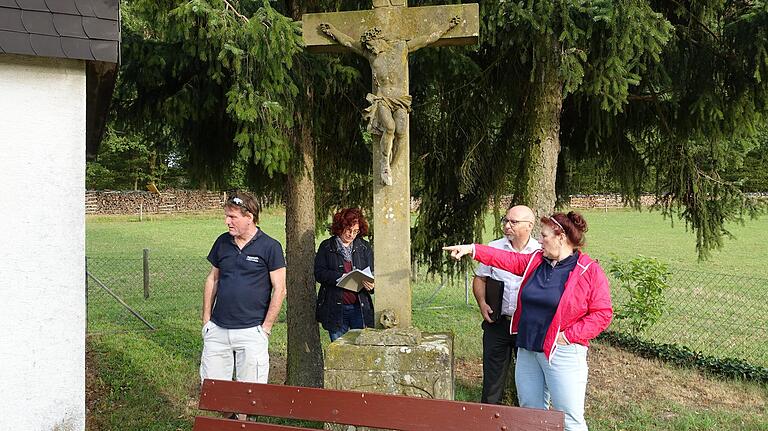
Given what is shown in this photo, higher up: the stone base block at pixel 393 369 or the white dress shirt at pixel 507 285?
the white dress shirt at pixel 507 285

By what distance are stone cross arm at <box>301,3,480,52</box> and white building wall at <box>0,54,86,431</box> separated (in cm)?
149

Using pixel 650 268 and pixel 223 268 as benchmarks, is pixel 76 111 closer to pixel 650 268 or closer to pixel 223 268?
pixel 223 268

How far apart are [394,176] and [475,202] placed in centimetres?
285

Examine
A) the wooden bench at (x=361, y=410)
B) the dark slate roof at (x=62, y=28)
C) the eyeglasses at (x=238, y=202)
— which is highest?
the dark slate roof at (x=62, y=28)

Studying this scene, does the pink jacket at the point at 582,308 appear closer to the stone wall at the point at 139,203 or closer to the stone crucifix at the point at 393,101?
the stone crucifix at the point at 393,101

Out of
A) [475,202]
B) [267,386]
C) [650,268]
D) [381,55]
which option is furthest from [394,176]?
[650,268]

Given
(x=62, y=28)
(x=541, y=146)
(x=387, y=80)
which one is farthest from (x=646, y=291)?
(x=62, y=28)

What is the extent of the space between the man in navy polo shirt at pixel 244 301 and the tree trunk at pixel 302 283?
1.66 meters

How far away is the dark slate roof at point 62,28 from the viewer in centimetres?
400

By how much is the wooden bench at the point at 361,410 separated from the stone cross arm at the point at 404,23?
2428 millimetres

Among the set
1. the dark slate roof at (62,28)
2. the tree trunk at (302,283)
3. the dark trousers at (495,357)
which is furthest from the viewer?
the tree trunk at (302,283)

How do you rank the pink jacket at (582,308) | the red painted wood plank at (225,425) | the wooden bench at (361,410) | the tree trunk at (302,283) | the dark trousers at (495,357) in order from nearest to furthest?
the wooden bench at (361,410), the red painted wood plank at (225,425), the pink jacket at (582,308), the dark trousers at (495,357), the tree trunk at (302,283)

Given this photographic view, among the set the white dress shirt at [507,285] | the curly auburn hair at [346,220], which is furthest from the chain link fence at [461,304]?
the white dress shirt at [507,285]

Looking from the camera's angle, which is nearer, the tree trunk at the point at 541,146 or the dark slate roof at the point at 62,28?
the dark slate roof at the point at 62,28
